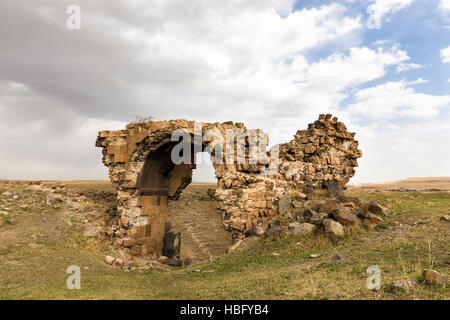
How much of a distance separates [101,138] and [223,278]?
860 cm

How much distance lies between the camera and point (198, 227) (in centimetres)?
1911

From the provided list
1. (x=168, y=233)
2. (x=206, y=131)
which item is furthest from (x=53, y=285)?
(x=168, y=233)

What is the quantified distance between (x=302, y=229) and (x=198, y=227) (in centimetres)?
1183

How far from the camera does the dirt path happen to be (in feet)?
49.9

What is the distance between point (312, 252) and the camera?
721 cm

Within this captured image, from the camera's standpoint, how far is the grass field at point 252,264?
4793mm

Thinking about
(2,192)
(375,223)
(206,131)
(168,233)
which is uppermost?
(206,131)

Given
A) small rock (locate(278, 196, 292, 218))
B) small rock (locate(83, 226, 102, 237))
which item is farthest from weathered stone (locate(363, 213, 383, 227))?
small rock (locate(83, 226, 102, 237))

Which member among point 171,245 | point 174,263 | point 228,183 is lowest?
point 174,263

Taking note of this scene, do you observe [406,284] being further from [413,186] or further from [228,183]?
[413,186]

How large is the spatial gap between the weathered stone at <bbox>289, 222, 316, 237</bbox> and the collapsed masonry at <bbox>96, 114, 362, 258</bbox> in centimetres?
98

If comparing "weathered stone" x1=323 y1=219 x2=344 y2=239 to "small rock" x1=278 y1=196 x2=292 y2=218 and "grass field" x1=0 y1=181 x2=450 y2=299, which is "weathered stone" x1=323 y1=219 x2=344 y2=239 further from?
"small rock" x1=278 y1=196 x2=292 y2=218

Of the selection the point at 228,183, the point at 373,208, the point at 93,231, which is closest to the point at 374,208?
the point at 373,208
